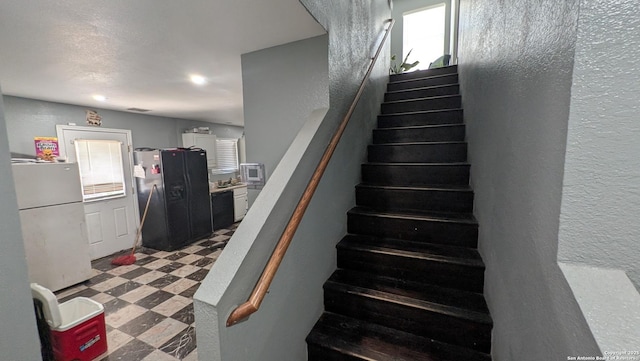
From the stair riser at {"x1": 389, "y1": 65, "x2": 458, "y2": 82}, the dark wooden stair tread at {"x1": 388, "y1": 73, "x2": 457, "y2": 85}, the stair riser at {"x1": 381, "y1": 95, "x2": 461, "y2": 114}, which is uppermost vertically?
the stair riser at {"x1": 389, "y1": 65, "x2": 458, "y2": 82}

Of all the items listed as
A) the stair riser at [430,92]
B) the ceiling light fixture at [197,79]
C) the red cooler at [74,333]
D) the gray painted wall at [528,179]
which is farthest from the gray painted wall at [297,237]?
the red cooler at [74,333]

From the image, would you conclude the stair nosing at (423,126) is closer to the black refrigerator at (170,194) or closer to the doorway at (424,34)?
the black refrigerator at (170,194)

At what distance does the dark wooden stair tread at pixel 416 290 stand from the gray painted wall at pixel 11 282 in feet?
4.92

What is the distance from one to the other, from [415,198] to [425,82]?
6.75 ft

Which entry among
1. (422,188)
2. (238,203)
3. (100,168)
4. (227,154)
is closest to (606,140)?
(422,188)

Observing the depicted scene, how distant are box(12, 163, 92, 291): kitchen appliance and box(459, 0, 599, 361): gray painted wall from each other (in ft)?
13.1

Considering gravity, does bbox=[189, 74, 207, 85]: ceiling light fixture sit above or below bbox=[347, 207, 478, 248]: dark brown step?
above

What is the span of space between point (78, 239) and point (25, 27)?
8.31 feet

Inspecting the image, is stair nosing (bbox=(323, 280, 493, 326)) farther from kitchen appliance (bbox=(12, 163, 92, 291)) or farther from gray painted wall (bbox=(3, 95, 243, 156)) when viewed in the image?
gray painted wall (bbox=(3, 95, 243, 156))

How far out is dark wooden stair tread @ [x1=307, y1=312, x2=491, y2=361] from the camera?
1.30 m

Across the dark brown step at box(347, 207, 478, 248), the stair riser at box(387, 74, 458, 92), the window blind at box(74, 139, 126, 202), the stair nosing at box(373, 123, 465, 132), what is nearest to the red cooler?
the dark brown step at box(347, 207, 478, 248)

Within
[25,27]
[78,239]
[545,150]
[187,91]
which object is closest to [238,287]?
[545,150]

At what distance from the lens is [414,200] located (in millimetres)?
1960

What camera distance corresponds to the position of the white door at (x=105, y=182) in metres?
3.57
